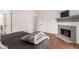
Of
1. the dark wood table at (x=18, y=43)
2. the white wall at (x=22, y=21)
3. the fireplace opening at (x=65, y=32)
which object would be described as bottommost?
the dark wood table at (x=18, y=43)

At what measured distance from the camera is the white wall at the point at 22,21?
5.54ft

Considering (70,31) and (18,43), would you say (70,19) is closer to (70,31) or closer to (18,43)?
(70,31)

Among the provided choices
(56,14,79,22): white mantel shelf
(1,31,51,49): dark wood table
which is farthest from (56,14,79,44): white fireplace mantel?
(1,31,51,49): dark wood table

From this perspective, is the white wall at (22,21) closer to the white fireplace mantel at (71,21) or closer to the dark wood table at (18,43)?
the dark wood table at (18,43)

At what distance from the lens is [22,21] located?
1.69 metres

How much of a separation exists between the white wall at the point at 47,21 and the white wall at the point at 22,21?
0.11 meters

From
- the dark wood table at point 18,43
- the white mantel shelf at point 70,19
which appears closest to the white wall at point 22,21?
the dark wood table at point 18,43
